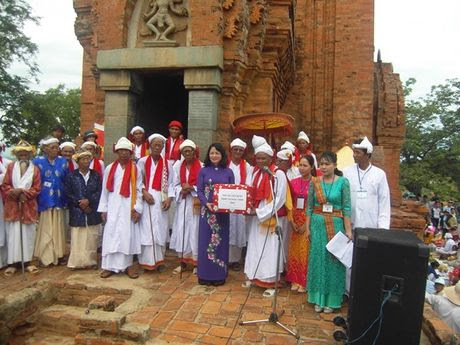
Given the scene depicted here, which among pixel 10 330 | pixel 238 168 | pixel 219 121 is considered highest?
pixel 219 121

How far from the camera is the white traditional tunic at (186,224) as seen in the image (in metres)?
5.29

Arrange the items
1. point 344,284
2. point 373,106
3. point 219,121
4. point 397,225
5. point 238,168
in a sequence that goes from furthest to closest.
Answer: point 373,106, point 397,225, point 219,121, point 238,168, point 344,284

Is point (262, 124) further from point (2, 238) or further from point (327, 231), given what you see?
point (2, 238)

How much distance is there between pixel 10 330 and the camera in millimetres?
3625

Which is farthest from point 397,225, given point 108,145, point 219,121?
point 108,145

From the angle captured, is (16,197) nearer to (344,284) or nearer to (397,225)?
(344,284)

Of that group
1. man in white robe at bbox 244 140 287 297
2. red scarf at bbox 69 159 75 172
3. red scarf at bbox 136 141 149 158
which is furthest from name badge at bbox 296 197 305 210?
red scarf at bbox 69 159 75 172

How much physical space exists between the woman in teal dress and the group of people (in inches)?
0.4

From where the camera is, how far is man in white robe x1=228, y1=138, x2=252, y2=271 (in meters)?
5.50

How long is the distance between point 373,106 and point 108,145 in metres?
7.79

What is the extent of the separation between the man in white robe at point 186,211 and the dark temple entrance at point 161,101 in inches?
76.3

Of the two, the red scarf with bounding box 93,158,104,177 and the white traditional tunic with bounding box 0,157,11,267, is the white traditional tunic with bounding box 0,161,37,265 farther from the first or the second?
the red scarf with bounding box 93,158,104,177

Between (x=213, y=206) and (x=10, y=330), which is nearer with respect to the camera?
(x=10, y=330)

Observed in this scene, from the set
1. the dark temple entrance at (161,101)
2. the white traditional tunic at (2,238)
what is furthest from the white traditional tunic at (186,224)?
the white traditional tunic at (2,238)
